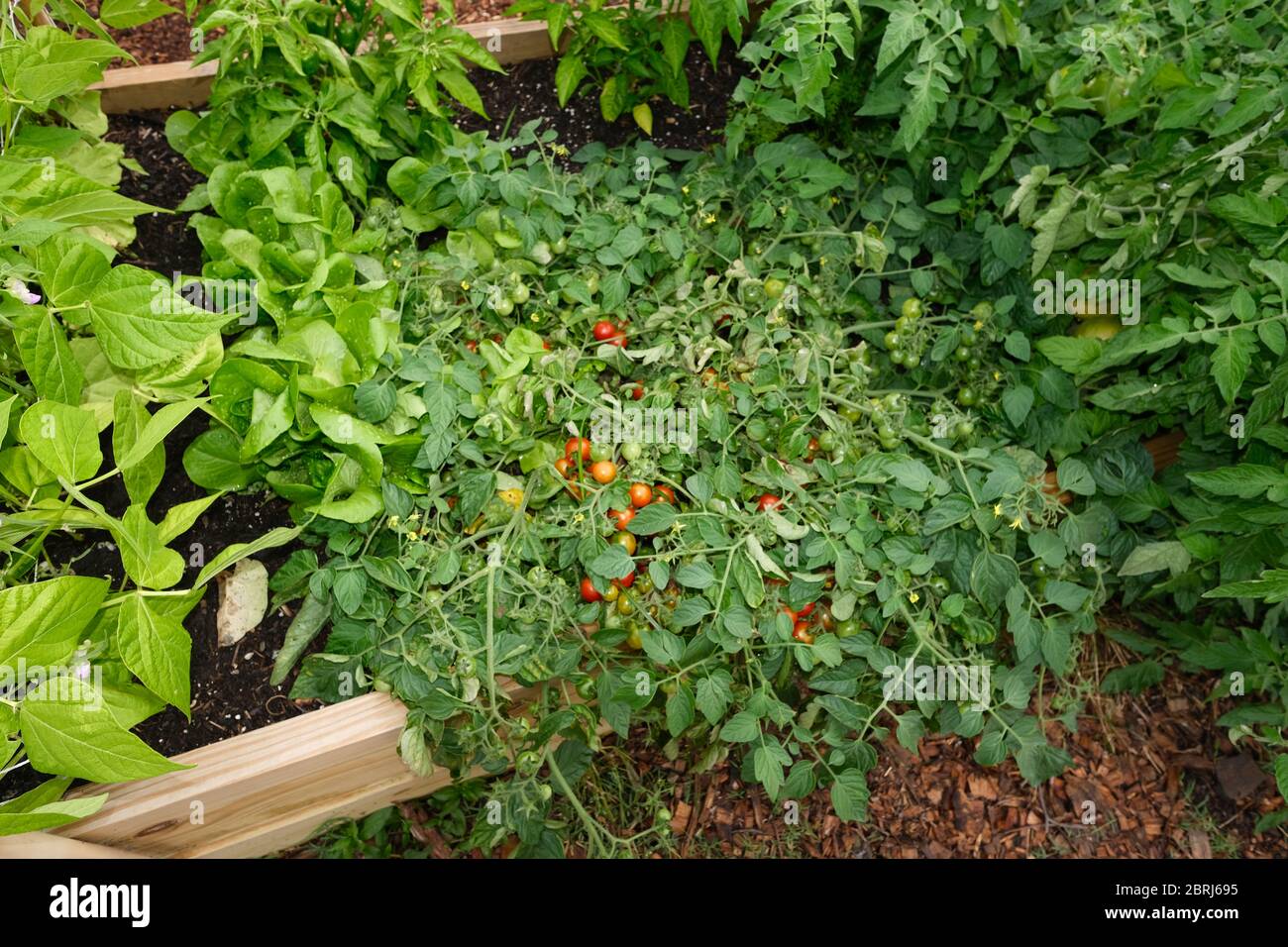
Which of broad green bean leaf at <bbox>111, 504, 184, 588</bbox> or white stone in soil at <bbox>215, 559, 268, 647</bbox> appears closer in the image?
broad green bean leaf at <bbox>111, 504, 184, 588</bbox>

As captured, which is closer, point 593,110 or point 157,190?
point 157,190

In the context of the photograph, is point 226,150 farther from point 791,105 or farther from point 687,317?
point 791,105

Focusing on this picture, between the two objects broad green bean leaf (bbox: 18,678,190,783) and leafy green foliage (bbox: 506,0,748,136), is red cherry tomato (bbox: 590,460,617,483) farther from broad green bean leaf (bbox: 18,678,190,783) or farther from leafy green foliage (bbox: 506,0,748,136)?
leafy green foliage (bbox: 506,0,748,136)

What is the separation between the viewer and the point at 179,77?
8.09 feet

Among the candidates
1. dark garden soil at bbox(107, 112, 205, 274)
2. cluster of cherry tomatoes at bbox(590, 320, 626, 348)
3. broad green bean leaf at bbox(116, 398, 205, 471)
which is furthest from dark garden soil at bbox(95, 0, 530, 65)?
broad green bean leaf at bbox(116, 398, 205, 471)

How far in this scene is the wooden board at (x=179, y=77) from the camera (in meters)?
2.46

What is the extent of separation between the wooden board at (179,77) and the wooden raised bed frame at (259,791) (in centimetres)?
179

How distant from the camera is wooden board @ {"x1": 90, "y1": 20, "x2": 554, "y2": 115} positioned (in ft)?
8.05

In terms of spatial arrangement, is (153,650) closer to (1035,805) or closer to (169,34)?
(1035,805)

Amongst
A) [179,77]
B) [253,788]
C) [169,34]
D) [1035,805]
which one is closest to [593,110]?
[179,77]

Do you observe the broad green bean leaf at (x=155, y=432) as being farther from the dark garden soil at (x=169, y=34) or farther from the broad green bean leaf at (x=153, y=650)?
the dark garden soil at (x=169, y=34)

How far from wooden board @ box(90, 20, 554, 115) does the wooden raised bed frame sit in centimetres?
179

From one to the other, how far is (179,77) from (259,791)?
193cm
